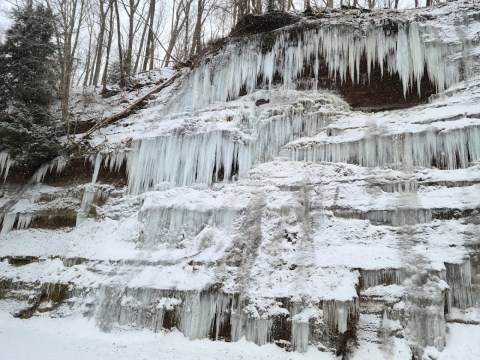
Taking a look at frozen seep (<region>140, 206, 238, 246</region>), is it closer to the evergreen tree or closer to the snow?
the snow

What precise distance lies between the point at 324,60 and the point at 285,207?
4813 millimetres

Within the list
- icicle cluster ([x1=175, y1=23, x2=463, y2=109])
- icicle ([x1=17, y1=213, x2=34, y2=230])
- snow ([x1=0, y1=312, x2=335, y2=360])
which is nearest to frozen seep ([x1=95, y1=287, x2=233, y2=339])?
snow ([x1=0, y1=312, x2=335, y2=360])

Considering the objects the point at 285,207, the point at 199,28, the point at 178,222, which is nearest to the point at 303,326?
the point at 285,207

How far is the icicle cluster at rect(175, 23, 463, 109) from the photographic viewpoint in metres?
8.88

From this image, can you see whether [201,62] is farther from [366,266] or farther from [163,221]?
[366,266]

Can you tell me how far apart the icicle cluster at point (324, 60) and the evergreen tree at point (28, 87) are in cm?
516

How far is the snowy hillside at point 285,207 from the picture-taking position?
19.6 ft

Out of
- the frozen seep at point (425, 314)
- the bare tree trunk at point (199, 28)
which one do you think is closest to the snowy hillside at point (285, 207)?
the frozen seep at point (425, 314)

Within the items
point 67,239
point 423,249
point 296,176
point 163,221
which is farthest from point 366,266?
point 67,239

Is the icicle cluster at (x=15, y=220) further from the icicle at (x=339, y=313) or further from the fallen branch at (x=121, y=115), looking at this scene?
the icicle at (x=339, y=313)

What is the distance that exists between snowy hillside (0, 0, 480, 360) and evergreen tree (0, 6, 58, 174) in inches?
32.9

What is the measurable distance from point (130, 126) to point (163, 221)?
4913 millimetres

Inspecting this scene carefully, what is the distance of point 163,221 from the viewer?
8859mm

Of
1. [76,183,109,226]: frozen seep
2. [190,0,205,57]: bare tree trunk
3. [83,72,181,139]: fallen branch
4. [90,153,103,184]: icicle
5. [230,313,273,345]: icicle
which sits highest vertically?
[190,0,205,57]: bare tree trunk
